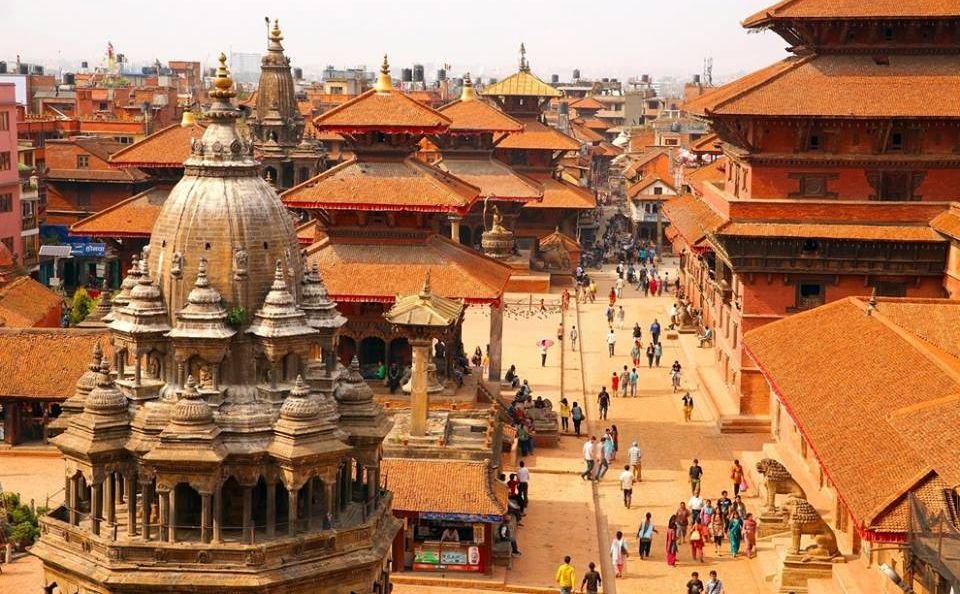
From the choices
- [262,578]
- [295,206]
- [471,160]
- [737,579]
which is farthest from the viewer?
[471,160]

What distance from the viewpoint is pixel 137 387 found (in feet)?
70.4

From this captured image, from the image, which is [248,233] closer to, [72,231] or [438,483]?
[438,483]

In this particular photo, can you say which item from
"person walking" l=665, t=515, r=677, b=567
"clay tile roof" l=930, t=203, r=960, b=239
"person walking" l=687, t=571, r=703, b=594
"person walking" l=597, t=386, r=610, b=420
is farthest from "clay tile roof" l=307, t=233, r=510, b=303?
"person walking" l=687, t=571, r=703, b=594

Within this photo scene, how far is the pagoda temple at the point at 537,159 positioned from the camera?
7856 centimetres

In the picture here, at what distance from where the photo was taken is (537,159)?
82.1 metres

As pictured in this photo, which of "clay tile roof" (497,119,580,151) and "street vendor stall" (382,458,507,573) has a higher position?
"clay tile roof" (497,119,580,151)

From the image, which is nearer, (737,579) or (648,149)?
(737,579)

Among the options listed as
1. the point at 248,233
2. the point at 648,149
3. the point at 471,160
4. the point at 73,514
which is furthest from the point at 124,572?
the point at 648,149

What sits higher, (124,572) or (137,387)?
(137,387)

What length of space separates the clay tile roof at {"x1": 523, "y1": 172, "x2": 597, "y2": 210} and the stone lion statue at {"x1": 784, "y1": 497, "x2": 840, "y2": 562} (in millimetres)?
46344

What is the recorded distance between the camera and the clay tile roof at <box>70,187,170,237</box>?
5784 cm

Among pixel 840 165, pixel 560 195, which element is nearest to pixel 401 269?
pixel 840 165

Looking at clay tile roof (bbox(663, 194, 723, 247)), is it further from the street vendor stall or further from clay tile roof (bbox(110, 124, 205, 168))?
clay tile roof (bbox(110, 124, 205, 168))

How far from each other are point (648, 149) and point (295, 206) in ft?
263
